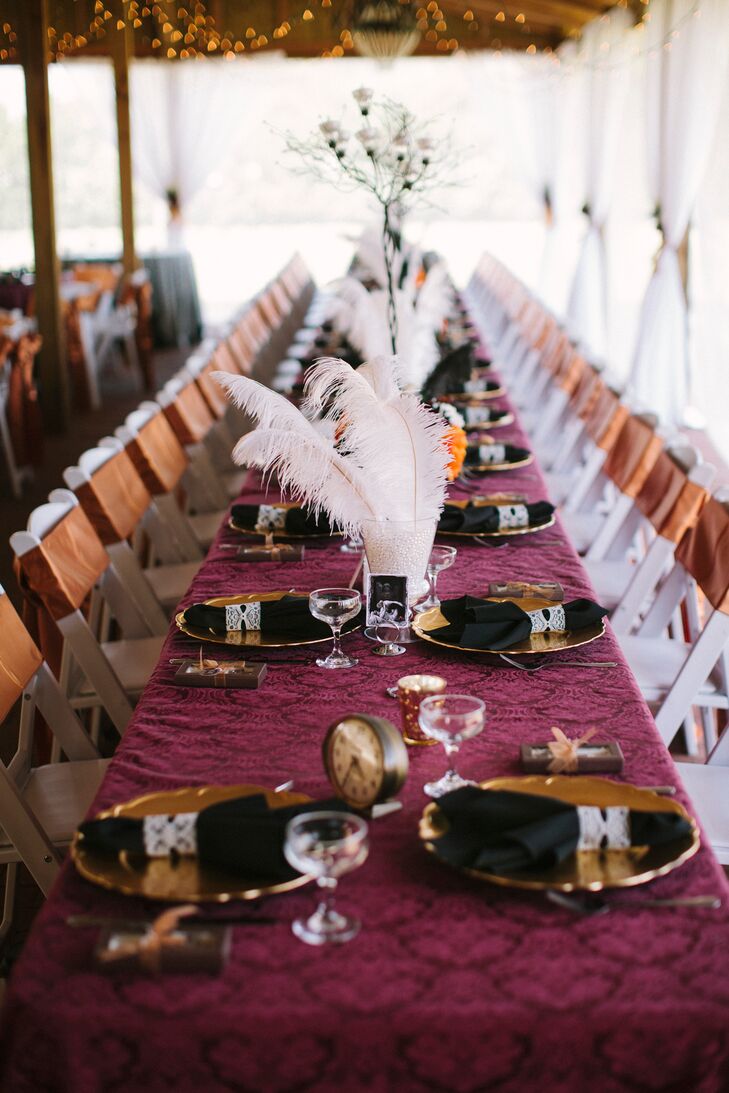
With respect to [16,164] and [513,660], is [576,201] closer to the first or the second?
[16,164]

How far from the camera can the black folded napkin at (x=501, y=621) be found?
2193 mm

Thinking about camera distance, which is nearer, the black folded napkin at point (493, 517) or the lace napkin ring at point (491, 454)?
the black folded napkin at point (493, 517)

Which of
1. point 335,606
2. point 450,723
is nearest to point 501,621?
point 335,606

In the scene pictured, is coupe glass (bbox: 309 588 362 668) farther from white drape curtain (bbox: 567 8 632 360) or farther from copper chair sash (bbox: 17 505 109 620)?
white drape curtain (bbox: 567 8 632 360)

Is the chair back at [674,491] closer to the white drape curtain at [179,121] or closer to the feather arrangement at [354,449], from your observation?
the feather arrangement at [354,449]

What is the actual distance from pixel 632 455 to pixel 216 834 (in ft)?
8.48

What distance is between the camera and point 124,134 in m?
10.1

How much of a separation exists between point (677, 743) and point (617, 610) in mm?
503

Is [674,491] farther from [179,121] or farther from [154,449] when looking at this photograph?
[179,121]

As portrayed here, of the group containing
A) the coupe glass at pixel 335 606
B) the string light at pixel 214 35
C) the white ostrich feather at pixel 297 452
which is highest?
the string light at pixel 214 35

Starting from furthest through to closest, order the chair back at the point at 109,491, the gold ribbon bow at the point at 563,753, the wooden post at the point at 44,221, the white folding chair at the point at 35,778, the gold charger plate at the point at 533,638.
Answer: the wooden post at the point at 44,221 → the chair back at the point at 109,491 → the gold charger plate at the point at 533,638 → the white folding chair at the point at 35,778 → the gold ribbon bow at the point at 563,753

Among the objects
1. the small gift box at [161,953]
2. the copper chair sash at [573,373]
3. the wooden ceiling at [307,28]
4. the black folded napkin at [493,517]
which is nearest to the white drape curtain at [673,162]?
the copper chair sash at [573,373]

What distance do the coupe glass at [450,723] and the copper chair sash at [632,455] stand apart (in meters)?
2.00

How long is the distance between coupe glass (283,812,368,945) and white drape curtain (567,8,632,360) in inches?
Answer: 350
